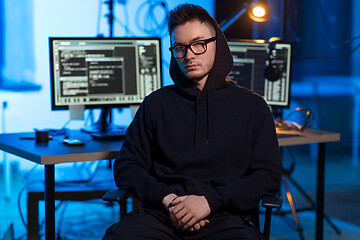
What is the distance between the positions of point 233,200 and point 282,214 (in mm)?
1909

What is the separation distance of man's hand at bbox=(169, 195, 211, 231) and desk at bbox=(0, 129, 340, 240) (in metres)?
0.53

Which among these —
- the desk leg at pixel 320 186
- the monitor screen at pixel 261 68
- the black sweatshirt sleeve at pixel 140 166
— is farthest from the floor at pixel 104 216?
the black sweatshirt sleeve at pixel 140 166

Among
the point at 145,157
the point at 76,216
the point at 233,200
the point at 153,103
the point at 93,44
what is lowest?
the point at 76,216

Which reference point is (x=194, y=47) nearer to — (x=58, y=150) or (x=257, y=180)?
(x=257, y=180)

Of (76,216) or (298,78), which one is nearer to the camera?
(76,216)

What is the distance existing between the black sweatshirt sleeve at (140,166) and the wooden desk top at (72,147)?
0.20 meters

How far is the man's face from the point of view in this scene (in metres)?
2.00

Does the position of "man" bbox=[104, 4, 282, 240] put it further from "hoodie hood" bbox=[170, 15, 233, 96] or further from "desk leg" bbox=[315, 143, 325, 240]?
"desk leg" bbox=[315, 143, 325, 240]

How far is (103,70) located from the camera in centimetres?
276

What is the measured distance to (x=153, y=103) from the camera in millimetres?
2090

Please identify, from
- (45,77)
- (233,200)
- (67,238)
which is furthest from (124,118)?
(233,200)

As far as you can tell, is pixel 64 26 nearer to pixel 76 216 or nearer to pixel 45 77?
pixel 45 77

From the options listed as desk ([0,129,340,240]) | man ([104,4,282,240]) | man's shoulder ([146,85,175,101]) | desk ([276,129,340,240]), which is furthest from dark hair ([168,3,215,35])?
desk ([276,129,340,240])

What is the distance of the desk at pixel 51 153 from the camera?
82.7 inches
